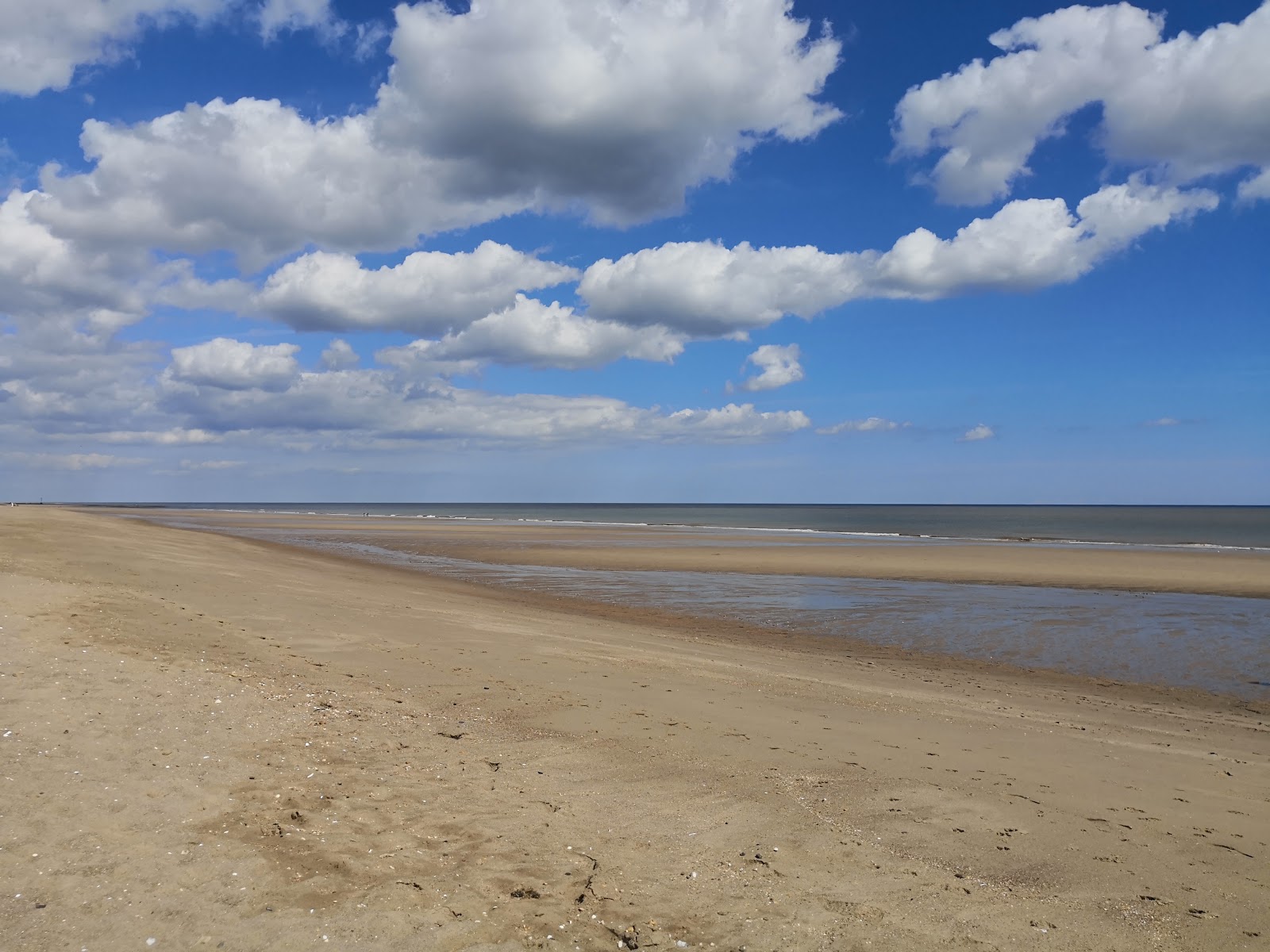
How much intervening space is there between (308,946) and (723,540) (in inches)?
2145

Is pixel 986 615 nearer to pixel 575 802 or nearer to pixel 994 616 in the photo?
pixel 994 616

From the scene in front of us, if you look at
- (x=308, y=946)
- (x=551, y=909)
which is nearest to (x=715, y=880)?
(x=551, y=909)

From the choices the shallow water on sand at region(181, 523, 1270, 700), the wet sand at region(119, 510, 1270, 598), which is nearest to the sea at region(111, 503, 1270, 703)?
the shallow water on sand at region(181, 523, 1270, 700)

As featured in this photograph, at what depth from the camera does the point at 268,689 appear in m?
9.89

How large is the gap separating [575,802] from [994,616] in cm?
1884

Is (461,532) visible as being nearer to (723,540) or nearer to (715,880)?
(723,540)

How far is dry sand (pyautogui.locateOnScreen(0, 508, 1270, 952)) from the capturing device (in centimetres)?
518

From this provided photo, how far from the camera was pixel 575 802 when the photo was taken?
7180mm

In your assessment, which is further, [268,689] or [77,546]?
[77,546]

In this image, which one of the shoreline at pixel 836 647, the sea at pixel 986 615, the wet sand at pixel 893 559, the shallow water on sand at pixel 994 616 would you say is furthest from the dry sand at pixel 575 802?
the wet sand at pixel 893 559

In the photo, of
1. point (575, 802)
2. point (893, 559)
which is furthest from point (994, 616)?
point (893, 559)

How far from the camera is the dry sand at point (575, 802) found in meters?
5.18

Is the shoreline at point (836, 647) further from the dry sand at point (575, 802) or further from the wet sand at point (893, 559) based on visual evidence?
the wet sand at point (893, 559)

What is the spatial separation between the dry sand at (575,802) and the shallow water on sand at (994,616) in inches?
132
